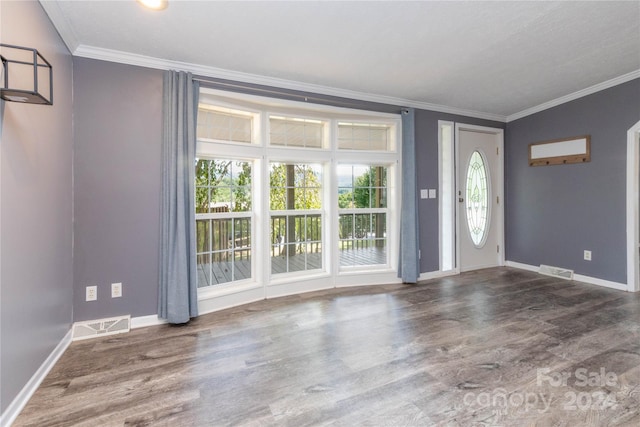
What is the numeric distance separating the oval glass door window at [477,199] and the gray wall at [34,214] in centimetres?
476

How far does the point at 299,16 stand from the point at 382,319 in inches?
101

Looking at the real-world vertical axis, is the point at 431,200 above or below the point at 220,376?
above

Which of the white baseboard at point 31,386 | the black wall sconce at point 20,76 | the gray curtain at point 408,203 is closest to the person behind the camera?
the black wall sconce at point 20,76

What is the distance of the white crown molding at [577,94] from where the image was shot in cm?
336

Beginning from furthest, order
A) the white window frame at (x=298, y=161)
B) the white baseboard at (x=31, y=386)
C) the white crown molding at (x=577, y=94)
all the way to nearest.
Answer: the white crown molding at (x=577, y=94), the white window frame at (x=298, y=161), the white baseboard at (x=31, y=386)

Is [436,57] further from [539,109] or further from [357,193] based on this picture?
[539,109]

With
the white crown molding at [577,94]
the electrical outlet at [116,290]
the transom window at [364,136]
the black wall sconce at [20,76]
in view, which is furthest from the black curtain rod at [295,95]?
the white crown molding at [577,94]

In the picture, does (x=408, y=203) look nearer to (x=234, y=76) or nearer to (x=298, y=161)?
A: (x=298, y=161)

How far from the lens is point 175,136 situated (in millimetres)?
2635

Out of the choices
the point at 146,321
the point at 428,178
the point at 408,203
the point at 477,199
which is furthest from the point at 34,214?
the point at 477,199

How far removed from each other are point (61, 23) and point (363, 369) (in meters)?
3.14

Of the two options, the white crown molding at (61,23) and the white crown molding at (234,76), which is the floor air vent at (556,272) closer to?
the white crown molding at (234,76)

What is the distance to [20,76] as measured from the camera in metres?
1.66

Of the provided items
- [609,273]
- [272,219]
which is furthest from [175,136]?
[609,273]
